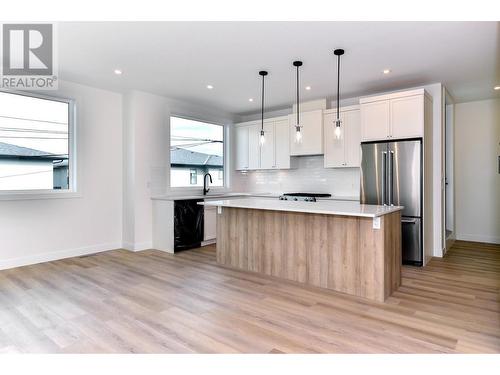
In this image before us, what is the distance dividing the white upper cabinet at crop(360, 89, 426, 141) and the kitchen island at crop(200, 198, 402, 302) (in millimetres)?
1500

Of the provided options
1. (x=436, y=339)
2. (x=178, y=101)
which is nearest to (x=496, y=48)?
(x=436, y=339)

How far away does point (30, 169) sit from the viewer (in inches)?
175

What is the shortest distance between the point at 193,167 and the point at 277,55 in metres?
3.28

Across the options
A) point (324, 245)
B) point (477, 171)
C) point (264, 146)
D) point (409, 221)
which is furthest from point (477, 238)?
point (264, 146)

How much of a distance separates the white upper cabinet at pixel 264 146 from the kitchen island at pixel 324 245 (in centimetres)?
233

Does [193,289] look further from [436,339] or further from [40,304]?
[436,339]

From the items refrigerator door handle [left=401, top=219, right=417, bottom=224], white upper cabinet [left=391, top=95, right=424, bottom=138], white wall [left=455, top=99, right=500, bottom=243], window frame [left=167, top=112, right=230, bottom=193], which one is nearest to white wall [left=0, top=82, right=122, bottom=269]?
window frame [left=167, top=112, right=230, bottom=193]

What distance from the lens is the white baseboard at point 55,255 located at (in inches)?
166

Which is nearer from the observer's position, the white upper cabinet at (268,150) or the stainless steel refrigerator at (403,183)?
the stainless steel refrigerator at (403,183)

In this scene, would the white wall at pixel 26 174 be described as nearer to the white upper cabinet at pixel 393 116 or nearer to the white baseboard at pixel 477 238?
the white upper cabinet at pixel 393 116

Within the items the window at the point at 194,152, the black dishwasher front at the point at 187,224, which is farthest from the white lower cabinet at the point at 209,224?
the window at the point at 194,152

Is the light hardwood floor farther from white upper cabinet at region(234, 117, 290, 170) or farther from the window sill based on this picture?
white upper cabinet at region(234, 117, 290, 170)

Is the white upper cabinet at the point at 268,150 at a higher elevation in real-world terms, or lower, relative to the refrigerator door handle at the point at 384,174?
higher

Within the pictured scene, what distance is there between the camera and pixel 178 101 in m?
5.88
